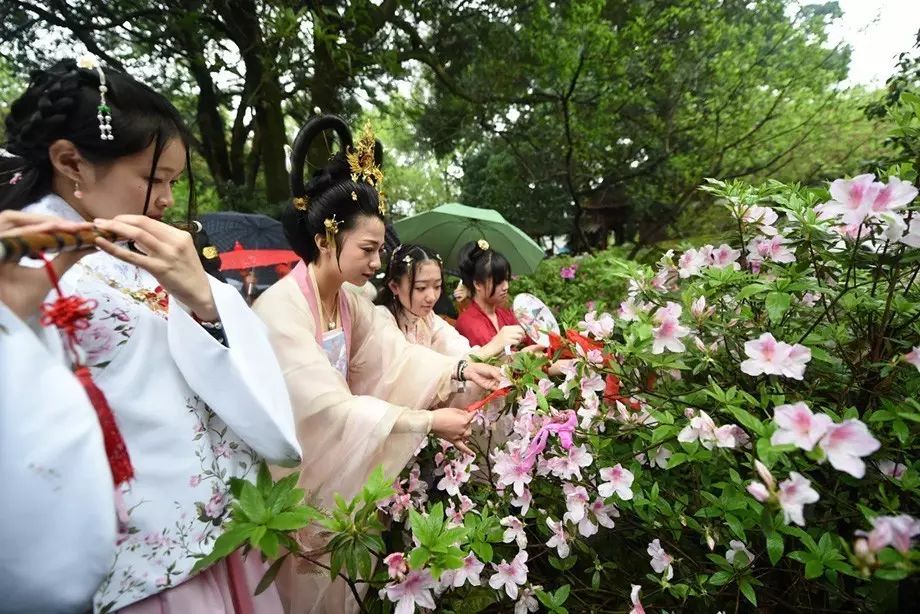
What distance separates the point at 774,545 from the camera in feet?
3.10

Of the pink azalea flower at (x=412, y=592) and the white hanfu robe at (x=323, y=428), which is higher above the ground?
the white hanfu robe at (x=323, y=428)

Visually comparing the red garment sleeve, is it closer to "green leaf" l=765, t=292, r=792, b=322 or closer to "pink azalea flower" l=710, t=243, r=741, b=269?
"pink azalea flower" l=710, t=243, r=741, b=269

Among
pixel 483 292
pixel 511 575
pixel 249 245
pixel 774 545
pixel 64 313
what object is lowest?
pixel 511 575

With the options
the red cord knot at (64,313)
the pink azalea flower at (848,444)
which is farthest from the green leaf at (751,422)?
the red cord knot at (64,313)

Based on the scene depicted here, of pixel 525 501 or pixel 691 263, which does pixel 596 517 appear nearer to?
pixel 525 501

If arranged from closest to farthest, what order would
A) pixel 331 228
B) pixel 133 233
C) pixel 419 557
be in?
pixel 133 233 → pixel 419 557 → pixel 331 228

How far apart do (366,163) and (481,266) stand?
1.73m

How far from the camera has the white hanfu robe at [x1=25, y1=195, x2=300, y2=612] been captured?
1.00m

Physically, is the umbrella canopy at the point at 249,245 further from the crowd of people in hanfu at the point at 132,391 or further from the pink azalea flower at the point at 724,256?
the pink azalea flower at the point at 724,256

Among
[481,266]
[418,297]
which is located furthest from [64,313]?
[481,266]

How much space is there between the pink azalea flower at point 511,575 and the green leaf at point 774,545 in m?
0.57

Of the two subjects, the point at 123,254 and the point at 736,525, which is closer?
the point at 123,254

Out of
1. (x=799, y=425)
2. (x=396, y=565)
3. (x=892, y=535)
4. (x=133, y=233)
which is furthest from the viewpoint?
(x=396, y=565)

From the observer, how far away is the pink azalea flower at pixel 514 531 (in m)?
1.27
